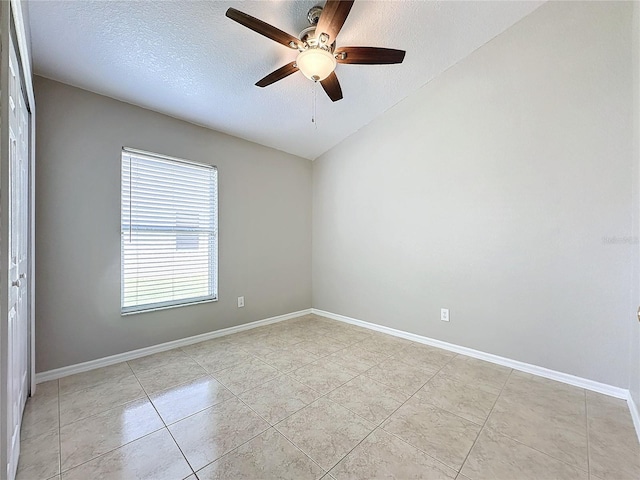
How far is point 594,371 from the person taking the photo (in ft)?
7.16

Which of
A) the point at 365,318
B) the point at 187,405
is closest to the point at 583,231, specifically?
the point at 365,318

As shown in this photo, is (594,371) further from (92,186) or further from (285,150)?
(92,186)

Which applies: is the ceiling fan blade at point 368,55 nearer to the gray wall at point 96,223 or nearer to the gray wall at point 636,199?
the gray wall at point 636,199

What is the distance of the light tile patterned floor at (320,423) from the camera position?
142 cm

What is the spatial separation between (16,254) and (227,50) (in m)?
1.95

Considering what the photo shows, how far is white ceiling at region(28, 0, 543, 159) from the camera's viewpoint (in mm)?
1876

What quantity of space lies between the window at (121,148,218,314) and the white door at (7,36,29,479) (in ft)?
2.58

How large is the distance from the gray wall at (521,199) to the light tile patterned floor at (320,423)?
48cm

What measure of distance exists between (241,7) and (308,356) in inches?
115

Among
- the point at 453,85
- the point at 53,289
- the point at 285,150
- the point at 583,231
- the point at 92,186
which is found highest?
the point at 453,85

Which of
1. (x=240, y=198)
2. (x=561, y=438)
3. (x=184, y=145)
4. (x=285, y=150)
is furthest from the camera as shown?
(x=285, y=150)

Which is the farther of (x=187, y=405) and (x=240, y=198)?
(x=240, y=198)

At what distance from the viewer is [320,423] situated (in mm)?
1757

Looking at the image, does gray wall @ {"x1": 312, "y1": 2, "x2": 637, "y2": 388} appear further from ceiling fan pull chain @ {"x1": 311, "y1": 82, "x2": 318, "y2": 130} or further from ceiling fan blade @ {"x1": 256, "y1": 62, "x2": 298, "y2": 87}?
ceiling fan blade @ {"x1": 256, "y1": 62, "x2": 298, "y2": 87}
